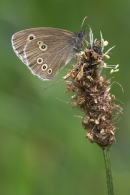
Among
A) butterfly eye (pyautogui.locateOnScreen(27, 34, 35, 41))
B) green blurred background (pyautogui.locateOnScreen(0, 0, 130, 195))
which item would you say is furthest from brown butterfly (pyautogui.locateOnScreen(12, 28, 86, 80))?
green blurred background (pyautogui.locateOnScreen(0, 0, 130, 195))

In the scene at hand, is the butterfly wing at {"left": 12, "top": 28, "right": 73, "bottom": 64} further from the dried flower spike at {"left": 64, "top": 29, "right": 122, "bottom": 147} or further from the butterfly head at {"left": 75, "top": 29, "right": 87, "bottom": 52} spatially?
the dried flower spike at {"left": 64, "top": 29, "right": 122, "bottom": 147}

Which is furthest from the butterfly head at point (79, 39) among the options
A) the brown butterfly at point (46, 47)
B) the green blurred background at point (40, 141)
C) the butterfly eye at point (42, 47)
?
the green blurred background at point (40, 141)

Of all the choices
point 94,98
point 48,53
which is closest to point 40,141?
point 48,53

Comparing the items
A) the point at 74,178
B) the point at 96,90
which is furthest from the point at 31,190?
the point at 96,90

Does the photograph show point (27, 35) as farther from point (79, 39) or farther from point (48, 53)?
point (79, 39)

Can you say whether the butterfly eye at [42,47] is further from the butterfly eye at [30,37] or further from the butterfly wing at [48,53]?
the butterfly eye at [30,37]

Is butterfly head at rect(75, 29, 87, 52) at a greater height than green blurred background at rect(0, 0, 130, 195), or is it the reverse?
butterfly head at rect(75, 29, 87, 52)

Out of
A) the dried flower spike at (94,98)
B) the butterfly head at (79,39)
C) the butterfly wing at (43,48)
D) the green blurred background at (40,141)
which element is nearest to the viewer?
the dried flower spike at (94,98)
